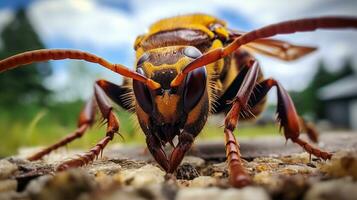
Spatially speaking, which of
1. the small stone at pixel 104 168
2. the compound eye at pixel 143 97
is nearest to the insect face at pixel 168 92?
the compound eye at pixel 143 97

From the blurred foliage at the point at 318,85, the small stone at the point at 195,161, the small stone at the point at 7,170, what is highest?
the small stone at the point at 7,170

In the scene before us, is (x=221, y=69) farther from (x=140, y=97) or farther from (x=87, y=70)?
(x=87, y=70)

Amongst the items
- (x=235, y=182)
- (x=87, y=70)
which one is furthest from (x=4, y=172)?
(x=87, y=70)

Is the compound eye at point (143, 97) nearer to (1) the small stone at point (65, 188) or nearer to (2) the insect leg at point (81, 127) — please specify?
(1) the small stone at point (65, 188)

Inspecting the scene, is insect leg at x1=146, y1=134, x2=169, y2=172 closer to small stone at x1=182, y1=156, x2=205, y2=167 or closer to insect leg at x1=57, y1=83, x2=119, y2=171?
insect leg at x1=57, y1=83, x2=119, y2=171

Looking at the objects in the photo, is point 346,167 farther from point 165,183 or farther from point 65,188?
point 65,188

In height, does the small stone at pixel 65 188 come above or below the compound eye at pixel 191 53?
below
